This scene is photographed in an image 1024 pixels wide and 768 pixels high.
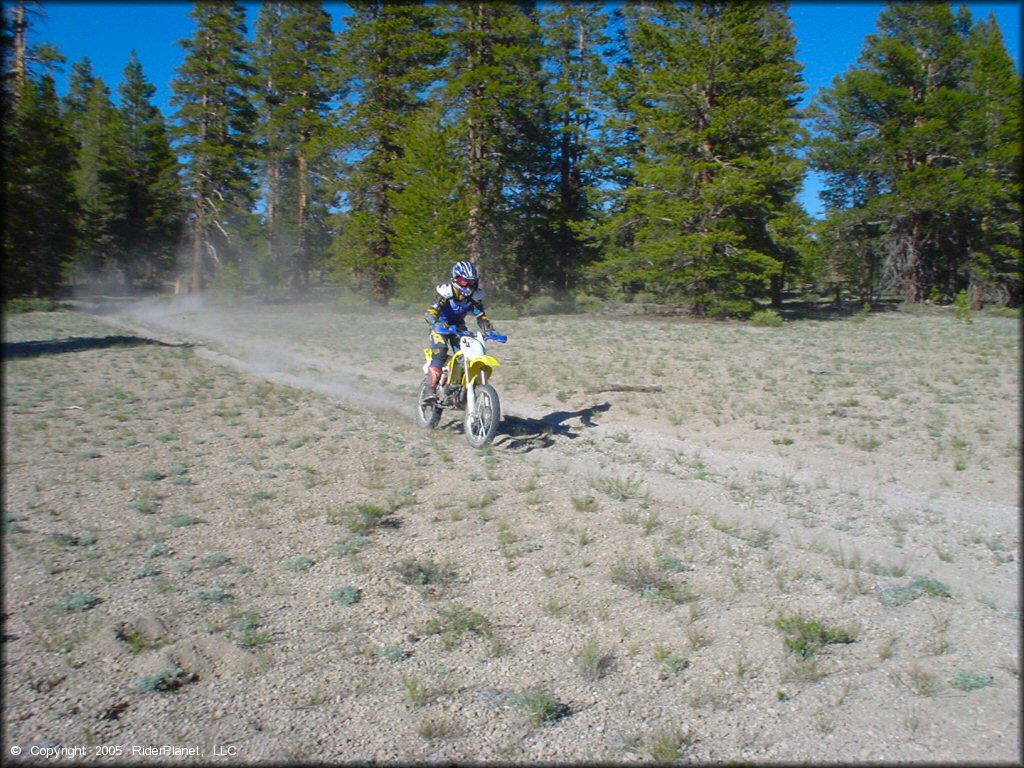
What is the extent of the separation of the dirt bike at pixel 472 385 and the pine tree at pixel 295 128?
33031mm

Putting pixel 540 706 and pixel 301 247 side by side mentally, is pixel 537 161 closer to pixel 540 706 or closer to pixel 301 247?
pixel 301 247

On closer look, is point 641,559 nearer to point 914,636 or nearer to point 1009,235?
point 914,636

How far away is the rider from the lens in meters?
9.34

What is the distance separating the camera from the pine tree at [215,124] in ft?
130

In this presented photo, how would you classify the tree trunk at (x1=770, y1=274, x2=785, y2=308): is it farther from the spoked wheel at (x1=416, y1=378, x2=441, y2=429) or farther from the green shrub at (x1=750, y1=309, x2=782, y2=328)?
the spoked wheel at (x1=416, y1=378, x2=441, y2=429)

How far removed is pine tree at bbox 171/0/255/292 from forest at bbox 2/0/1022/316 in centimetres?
14

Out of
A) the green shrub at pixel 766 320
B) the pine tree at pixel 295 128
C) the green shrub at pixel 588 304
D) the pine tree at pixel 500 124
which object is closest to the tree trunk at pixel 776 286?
the green shrub at pixel 766 320

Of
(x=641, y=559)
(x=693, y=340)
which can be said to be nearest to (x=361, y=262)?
(x=693, y=340)

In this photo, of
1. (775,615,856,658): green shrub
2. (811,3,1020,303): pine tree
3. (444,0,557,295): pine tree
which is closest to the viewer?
(775,615,856,658): green shrub

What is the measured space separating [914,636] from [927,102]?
32403 mm

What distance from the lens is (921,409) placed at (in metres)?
11.1

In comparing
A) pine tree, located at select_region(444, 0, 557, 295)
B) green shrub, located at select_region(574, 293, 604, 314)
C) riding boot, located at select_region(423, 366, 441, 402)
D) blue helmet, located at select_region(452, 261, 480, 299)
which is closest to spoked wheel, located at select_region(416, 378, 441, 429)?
riding boot, located at select_region(423, 366, 441, 402)

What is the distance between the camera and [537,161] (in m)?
39.7

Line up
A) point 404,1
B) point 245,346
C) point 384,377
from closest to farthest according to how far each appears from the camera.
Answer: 1. point 384,377
2. point 245,346
3. point 404,1
